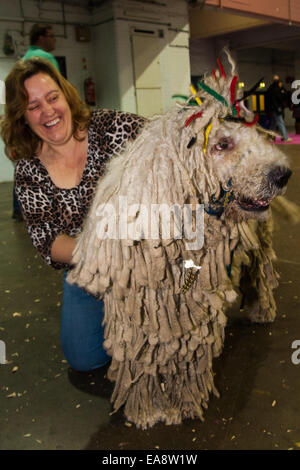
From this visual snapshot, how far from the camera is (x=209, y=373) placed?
5.11 feet

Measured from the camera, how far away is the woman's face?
1.73m

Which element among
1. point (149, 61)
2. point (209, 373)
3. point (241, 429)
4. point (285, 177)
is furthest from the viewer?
point (149, 61)

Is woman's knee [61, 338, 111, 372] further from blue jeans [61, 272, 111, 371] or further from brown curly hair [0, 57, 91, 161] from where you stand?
brown curly hair [0, 57, 91, 161]

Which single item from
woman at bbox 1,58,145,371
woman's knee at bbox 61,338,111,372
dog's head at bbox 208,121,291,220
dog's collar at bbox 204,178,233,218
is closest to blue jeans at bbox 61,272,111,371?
woman's knee at bbox 61,338,111,372

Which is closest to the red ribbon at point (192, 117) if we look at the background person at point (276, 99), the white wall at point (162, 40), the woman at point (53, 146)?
the woman at point (53, 146)

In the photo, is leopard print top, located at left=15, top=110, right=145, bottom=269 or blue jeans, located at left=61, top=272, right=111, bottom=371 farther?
blue jeans, located at left=61, top=272, right=111, bottom=371

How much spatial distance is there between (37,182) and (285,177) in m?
1.01

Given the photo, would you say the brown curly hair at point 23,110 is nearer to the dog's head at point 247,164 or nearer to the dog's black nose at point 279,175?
the dog's head at point 247,164

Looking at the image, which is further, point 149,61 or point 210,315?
point 149,61

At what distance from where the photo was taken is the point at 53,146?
1.82 metres

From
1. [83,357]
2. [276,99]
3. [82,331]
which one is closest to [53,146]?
[82,331]

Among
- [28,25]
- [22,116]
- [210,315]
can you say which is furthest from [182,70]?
[210,315]

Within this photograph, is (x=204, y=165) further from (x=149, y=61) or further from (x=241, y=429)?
(x=149, y=61)

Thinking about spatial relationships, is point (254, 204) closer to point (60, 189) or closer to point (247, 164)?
point (247, 164)
